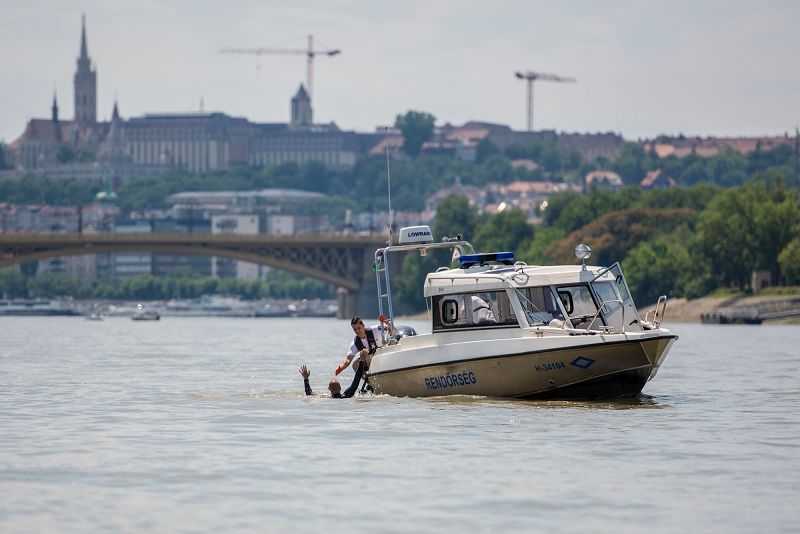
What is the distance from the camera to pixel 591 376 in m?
41.8

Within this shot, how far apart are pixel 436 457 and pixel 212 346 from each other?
67.2 m

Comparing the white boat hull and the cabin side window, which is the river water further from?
the cabin side window

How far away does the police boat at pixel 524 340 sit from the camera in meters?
41.6

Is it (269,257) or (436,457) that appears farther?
(269,257)

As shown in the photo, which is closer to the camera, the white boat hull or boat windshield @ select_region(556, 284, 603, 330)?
the white boat hull

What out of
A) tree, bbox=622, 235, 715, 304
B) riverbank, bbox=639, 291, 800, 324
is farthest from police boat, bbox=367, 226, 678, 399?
tree, bbox=622, 235, 715, 304

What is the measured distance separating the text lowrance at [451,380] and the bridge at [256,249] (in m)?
134

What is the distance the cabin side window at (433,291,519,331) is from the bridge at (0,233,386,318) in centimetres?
13357

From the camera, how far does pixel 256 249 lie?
190m

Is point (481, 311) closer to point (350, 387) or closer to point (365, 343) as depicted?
point (365, 343)

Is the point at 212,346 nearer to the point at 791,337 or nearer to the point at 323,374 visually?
the point at 791,337

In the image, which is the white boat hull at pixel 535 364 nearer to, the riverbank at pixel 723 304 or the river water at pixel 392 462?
the river water at pixel 392 462

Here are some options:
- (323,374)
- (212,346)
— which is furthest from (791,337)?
(323,374)

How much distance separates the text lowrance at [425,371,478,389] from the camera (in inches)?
1658
